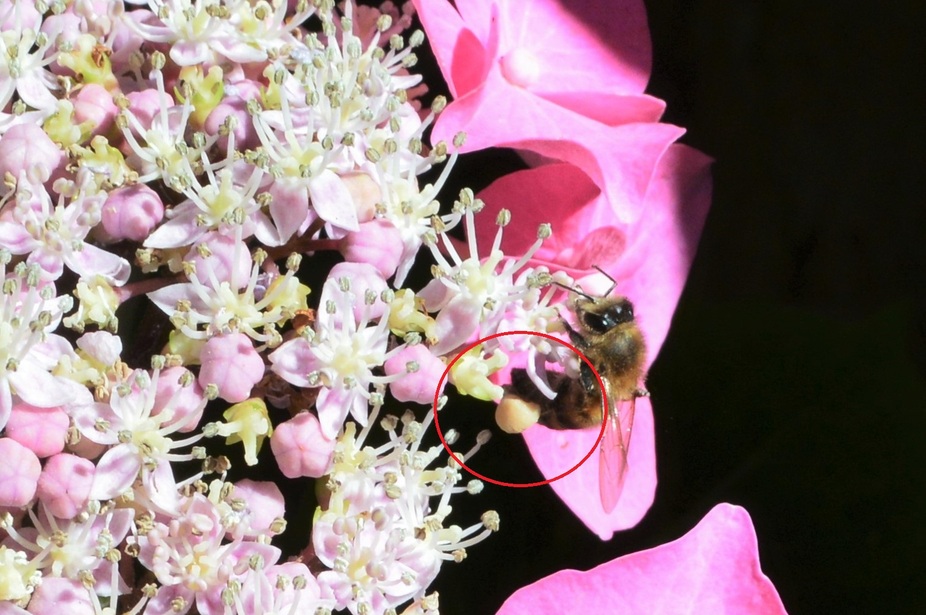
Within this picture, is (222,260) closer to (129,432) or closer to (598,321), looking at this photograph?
(129,432)

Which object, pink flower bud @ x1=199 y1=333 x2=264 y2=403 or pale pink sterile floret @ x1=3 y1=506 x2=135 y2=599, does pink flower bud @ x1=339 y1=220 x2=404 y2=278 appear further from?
pale pink sterile floret @ x1=3 y1=506 x2=135 y2=599

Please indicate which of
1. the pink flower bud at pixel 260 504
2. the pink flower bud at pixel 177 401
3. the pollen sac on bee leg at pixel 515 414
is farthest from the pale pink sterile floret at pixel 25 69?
the pollen sac on bee leg at pixel 515 414

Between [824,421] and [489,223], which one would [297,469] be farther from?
[824,421]

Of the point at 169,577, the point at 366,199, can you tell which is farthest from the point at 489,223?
the point at 169,577

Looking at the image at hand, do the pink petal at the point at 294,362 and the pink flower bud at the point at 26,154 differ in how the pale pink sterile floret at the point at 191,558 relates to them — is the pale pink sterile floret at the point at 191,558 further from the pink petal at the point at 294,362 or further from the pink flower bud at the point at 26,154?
the pink flower bud at the point at 26,154

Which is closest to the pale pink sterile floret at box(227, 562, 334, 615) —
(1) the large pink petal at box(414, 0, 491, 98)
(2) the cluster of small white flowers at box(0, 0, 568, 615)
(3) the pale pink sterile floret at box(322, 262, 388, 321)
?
(2) the cluster of small white flowers at box(0, 0, 568, 615)

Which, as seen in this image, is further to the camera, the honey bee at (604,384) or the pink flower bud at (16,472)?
the honey bee at (604,384)
